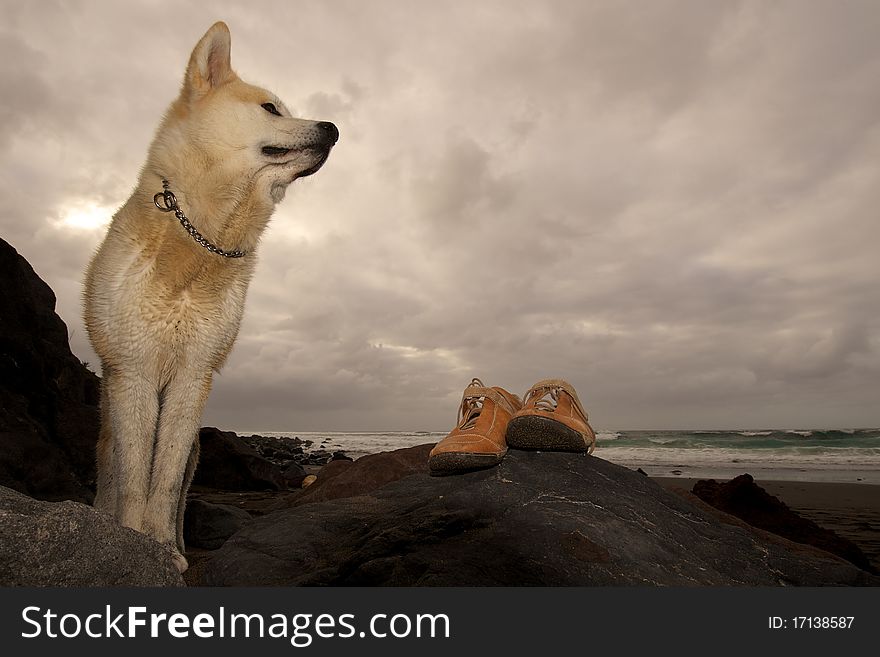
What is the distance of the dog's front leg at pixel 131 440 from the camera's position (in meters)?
3.46

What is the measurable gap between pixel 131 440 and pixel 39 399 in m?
4.30

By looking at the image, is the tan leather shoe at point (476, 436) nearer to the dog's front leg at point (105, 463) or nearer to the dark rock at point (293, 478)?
the dog's front leg at point (105, 463)

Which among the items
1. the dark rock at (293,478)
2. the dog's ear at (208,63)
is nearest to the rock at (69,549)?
the dog's ear at (208,63)

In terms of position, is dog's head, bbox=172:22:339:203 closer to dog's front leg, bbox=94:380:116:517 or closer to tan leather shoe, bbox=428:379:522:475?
dog's front leg, bbox=94:380:116:517

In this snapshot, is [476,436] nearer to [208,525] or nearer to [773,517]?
[208,525]

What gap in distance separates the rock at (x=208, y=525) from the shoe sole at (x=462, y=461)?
9.92 feet

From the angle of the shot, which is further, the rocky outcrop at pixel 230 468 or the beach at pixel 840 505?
the rocky outcrop at pixel 230 468

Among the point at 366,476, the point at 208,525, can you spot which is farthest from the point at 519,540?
the point at 208,525

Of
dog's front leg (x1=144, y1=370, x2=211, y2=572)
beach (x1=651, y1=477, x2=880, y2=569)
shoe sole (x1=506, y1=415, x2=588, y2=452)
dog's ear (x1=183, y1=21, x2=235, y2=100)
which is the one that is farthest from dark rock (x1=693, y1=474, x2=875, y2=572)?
dog's ear (x1=183, y1=21, x2=235, y2=100)

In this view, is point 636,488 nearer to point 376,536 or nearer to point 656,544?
point 656,544

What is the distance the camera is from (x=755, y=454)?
24.6 meters

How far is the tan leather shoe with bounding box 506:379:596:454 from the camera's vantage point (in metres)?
3.54

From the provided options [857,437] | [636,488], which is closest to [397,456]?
[636,488]

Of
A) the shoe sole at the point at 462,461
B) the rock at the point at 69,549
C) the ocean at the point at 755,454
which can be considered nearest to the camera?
the rock at the point at 69,549
